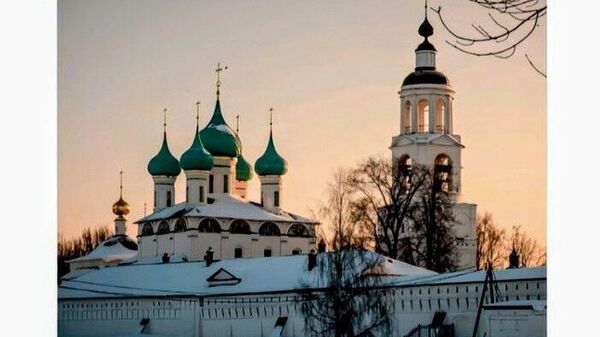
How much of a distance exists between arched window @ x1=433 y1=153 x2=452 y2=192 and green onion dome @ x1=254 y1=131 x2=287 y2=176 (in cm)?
106

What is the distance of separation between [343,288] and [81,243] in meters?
2.71

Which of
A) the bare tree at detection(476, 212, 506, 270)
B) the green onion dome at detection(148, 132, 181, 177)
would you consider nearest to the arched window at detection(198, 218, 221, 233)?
the green onion dome at detection(148, 132, 181, 177)

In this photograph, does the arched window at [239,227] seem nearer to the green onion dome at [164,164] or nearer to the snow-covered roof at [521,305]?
the green onion dome at [164,164]

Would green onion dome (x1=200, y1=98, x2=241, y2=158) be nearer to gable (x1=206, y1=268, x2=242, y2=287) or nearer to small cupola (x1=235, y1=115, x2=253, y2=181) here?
small cupola (x1=235, y1=115, x2=253, y2=181)

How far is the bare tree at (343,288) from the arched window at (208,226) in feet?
18.2

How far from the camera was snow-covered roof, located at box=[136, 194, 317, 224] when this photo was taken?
1708 cm

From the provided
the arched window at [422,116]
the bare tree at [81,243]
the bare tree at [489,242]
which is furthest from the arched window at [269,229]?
the arched window at [422,116]

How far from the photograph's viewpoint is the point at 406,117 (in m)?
11.4

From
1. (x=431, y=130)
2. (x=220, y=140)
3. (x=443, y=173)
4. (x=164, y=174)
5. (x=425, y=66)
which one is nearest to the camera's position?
(x=425, y=66)

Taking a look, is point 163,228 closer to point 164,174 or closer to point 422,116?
point 164,174

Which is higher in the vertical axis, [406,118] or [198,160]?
[406,118]

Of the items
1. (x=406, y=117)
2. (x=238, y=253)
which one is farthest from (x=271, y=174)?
(x=238, y=253)
